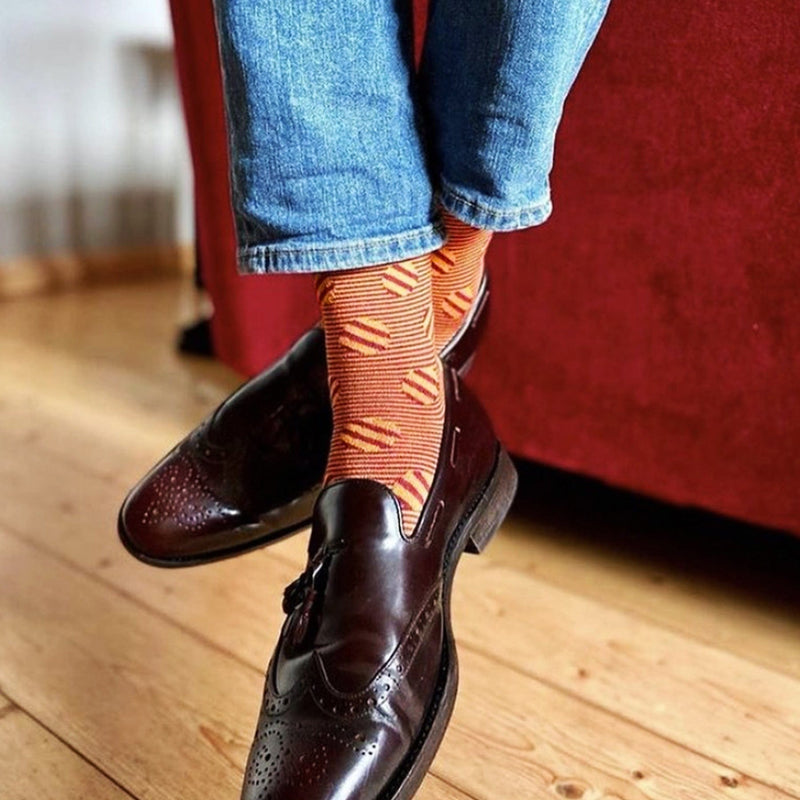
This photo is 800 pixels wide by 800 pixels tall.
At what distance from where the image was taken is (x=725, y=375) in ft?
2.58

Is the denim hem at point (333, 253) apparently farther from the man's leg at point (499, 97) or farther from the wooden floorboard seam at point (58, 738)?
the wooden floorboard seam at point (58, 738)

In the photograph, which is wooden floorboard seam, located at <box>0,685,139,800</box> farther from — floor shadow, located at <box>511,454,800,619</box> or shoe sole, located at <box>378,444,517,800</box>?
floor shadow, located at <box>511,454,800,619</box>

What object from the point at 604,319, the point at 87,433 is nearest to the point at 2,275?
the point at 87,433

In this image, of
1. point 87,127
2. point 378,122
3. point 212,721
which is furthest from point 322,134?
point 87,127

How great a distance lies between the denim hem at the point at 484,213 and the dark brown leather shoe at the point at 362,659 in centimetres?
14

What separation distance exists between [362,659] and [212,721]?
191 millimetres

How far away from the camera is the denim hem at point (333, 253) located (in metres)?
0.52

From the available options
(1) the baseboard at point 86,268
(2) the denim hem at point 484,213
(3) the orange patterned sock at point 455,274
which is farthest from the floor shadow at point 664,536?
(1) the baseboard at point 86,268

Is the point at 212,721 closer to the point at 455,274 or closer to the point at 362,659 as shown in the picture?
the point at 362,659

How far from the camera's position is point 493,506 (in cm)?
62

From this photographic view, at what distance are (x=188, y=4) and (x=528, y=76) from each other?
64 cm

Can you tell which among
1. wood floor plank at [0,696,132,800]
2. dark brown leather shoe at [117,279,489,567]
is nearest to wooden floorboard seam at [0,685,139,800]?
wood floor plank at [0,696,132,800]

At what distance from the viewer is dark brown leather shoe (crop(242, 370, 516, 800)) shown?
18.8 inches

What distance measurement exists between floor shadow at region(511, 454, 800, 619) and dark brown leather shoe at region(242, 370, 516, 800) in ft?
1.38
